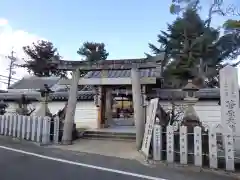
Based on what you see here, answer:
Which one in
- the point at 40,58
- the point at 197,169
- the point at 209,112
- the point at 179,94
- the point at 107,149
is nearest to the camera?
the point at 197,169

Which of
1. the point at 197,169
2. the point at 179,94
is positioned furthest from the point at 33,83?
the point at 197,169

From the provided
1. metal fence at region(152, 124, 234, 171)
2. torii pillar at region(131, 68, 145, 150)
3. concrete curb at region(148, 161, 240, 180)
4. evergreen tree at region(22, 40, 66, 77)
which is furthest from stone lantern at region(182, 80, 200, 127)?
evergreen tree at region(22, 40, 66, 77)

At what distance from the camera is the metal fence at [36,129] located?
34.6ft

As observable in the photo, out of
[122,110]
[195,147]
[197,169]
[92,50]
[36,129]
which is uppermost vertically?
[92,50]

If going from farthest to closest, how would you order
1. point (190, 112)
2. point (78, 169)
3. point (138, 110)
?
point (138, 110)
point (190, 112)
point (78, 169)

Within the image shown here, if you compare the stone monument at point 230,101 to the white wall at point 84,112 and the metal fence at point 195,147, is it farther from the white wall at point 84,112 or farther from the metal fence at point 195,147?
the white wall at point 84,112

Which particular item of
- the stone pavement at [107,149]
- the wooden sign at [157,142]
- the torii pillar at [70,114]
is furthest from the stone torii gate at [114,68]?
the wooden sign at [157,142]

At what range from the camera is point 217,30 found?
26172 millimetres

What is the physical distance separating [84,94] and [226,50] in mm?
15564

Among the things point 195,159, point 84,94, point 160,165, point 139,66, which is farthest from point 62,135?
point 84,94

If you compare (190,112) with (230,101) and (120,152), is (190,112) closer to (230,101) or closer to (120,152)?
(230,101)

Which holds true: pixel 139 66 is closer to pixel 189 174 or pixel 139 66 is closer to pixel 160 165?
pixel 160 165

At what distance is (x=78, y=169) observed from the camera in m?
6.36

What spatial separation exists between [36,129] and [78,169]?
16.2 ft
